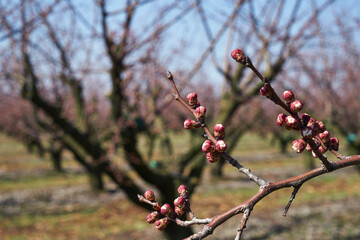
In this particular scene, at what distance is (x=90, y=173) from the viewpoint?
15.7 meters

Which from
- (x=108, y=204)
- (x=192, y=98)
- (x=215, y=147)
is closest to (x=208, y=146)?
(x=215, y=147)

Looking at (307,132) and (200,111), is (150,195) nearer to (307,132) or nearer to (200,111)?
(200,111)

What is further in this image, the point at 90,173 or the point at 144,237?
the point at 90,173

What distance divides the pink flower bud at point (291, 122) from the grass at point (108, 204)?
9.19 metres

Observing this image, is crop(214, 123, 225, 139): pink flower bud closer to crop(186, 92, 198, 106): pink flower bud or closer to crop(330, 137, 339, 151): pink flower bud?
crop(186, 92, 198, 106): pink flower bud

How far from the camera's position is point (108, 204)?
44.1ft

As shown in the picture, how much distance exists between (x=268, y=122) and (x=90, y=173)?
2054 centimetres

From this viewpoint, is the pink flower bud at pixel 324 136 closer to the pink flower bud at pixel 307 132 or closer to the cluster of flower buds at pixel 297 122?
the cluster of flower buds at pixel 297 122

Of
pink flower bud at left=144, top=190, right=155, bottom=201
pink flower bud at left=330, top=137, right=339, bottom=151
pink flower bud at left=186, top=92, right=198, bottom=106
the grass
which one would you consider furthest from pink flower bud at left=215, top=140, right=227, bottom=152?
the grass

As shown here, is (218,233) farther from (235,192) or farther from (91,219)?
(235,192)

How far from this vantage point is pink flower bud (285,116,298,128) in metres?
1.00

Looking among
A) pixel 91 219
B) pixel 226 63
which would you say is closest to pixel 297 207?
pixel 91 219

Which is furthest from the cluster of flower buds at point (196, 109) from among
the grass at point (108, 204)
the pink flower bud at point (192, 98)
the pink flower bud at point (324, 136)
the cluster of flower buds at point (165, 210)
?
the grass at point (108, 204)

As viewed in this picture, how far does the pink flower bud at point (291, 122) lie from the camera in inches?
39.3
